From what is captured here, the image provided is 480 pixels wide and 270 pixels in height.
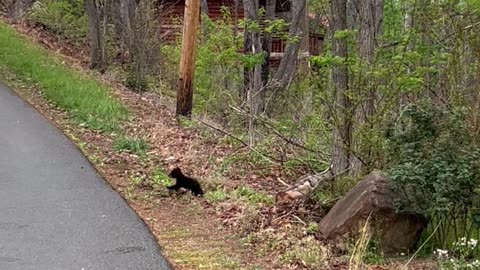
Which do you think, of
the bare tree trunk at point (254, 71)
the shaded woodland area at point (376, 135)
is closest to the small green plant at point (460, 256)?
the shaded woodland area at point (376, 135)

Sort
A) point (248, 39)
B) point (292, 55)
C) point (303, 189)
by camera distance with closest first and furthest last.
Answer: point (303, 189)
point (248, 39)
point (292, 55)

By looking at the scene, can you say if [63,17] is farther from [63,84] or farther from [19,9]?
[63,84]

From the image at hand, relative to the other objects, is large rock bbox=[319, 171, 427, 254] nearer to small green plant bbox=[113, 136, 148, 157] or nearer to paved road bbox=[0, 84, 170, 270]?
paved road bbox=[0, 84, 170, 270]

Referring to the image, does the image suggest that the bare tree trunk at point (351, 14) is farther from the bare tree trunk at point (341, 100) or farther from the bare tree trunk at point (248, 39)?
the bare tree trunk at point (248, 39)

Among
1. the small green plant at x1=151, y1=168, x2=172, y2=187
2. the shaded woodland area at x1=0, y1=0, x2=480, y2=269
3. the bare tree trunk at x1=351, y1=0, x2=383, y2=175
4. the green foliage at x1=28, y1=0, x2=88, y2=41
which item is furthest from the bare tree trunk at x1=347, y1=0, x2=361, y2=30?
the green foliage at x1=28, y1=0, x2=88, y2=41

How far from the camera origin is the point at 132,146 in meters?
9.70

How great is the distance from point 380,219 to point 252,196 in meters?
2.04

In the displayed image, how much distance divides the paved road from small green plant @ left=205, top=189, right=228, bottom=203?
0.97 m

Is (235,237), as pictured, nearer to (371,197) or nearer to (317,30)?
(371,197)

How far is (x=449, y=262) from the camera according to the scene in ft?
17.8

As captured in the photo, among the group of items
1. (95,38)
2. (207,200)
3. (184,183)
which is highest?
(95,38)

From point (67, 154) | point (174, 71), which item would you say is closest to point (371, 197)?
point (67, 154)

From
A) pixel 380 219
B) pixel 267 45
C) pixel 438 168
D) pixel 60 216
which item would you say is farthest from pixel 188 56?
pixel 438 168

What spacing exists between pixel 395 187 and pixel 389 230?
1.27 ft
